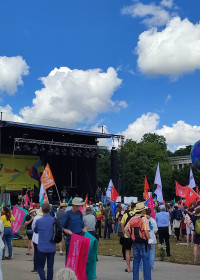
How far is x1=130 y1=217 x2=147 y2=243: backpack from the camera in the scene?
7.43 meters

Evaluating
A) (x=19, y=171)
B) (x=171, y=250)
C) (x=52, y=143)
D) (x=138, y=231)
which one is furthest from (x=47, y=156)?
(x=138, y=231)

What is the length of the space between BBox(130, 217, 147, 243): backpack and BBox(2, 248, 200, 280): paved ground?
1.86 m

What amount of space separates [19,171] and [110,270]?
2238 centimetres

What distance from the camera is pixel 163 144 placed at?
8156 centimetres

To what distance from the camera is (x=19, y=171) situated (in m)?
31.4

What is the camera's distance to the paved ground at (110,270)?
9016mm

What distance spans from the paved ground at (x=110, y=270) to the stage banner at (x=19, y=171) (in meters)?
19.0

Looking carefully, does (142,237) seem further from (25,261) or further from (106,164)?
(106,164)

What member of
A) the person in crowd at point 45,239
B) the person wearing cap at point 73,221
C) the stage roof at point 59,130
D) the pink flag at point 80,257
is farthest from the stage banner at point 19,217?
the stage roof at point 59,130

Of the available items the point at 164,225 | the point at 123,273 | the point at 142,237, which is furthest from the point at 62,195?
the point at 142,237

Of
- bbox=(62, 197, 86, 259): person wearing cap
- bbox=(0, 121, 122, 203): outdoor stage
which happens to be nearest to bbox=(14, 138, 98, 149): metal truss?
bbox=(0, 121, 122, 203): outdoor stage

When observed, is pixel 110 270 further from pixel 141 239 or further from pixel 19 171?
pixel 19 171

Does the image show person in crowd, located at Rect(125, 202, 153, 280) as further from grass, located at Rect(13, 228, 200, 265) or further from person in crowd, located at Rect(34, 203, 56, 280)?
grass, located at Rect(13, 228, 200, 265)

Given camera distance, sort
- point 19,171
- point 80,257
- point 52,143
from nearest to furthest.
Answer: point 80,257
point 52,143
point 19,171
